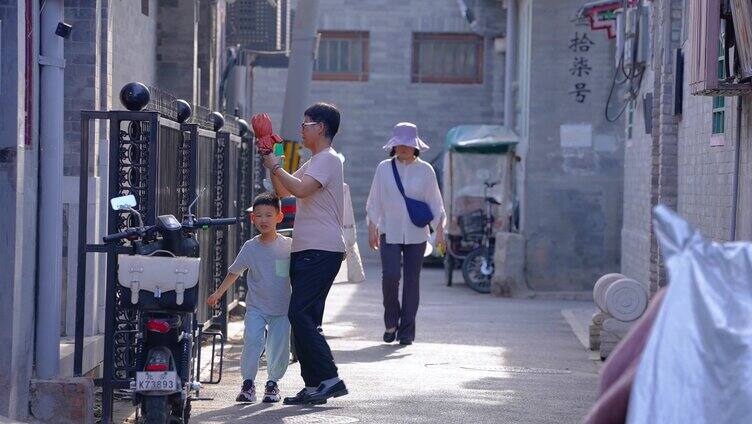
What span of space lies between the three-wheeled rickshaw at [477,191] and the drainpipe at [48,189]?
570 inches

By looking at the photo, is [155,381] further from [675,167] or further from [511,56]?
[511,56]

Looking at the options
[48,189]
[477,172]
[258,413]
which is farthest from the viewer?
[477,172]

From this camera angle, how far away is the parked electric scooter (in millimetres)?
6941

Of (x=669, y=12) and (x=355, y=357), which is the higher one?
(x=669, y=12)

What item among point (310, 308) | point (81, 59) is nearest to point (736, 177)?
point (310, 308)

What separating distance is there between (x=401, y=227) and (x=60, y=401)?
5305mm

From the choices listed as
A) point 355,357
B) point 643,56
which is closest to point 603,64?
point 643,56

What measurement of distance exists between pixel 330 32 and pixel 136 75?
18461 mm

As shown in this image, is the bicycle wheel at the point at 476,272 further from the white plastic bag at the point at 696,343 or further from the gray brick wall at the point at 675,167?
the white plastic bag at the point at 696,343

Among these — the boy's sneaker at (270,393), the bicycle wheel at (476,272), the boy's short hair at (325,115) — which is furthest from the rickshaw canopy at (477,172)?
the boy's sneaker at (270,393)

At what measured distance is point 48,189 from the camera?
753 cm

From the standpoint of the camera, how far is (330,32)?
105ft

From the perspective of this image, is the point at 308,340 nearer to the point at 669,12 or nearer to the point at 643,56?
the point at 669,12

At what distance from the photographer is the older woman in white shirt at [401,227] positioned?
1211cm
